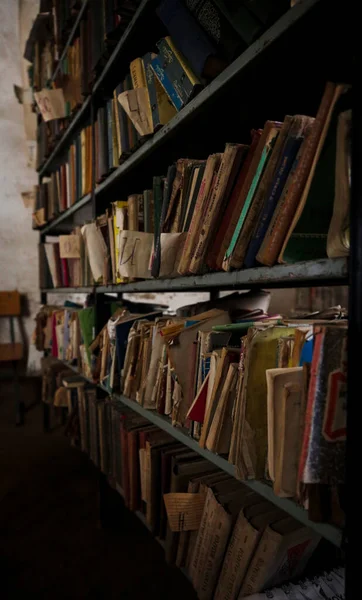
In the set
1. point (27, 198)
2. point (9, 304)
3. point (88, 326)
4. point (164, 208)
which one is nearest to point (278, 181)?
point (164, 208)

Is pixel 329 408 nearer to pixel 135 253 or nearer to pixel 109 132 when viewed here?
pixel 135 253

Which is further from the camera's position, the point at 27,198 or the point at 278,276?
the point at 27,198

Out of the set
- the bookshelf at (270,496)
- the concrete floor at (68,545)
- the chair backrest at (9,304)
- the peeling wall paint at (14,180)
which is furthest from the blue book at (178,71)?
the peeling wall paint at (14,180)

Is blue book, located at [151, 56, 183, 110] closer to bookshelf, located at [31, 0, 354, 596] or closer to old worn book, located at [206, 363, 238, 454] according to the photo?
bookshelf, located at [31, 0, 354, 596]

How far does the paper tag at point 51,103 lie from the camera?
228cm

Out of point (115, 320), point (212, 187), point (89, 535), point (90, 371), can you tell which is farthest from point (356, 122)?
point (89, 535)

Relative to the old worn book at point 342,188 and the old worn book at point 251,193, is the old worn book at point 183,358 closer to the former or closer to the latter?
the old worn book at point 251,193

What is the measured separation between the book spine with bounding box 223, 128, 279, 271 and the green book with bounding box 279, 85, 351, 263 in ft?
0.41

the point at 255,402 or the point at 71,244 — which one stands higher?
the point at 71,244

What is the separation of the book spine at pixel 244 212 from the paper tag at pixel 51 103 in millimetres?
1882

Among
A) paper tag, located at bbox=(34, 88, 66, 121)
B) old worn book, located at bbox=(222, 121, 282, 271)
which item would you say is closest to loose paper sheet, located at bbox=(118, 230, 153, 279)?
old worn book, located at bbox=(222, 121, 282, 271)

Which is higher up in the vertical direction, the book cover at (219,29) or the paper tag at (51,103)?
the paper tag at (51,103)

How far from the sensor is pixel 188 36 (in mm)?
967

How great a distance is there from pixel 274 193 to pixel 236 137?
647mm
